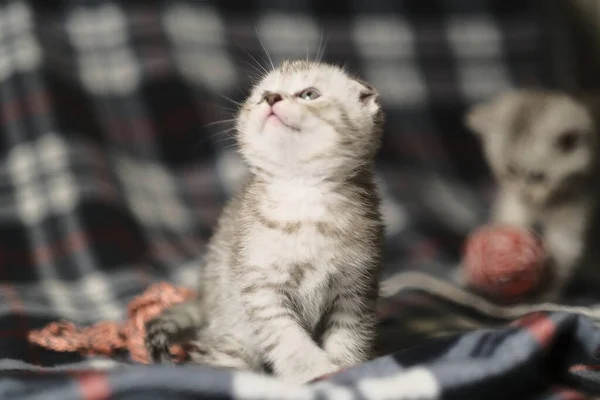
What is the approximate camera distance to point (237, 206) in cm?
110

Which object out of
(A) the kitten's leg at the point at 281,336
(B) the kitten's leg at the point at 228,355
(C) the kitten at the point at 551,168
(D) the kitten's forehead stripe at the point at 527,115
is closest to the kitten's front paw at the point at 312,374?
(A) the kitten's leg at the point at 281,336

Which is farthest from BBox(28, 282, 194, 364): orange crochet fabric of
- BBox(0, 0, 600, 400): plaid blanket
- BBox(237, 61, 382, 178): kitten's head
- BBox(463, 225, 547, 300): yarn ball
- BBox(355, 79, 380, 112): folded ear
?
BBox(463, 225, 547, 300): yarn ball

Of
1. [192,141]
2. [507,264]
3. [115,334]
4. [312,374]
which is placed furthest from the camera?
[192,141]

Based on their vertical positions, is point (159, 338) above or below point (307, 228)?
below

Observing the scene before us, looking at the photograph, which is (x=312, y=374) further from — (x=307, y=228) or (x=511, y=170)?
(x=511, y=170)

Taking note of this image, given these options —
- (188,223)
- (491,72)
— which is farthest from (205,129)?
(491,72)

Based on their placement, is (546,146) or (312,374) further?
(546,146)

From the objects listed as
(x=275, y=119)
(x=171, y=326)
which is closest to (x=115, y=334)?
(x=171, y=326)

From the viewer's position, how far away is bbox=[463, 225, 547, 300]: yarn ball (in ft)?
4.48

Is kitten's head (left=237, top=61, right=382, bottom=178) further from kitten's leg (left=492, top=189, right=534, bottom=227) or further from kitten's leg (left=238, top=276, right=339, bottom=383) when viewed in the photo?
kitten's leg (left=492, top=189, right=534, bottom=227)

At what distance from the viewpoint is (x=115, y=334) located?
1158mm

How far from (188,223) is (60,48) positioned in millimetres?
577

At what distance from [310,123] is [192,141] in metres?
0.97

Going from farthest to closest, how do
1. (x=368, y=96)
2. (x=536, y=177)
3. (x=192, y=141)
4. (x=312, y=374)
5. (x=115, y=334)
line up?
(x=192, y=141), (x=536, y=177), (x=115, y=334), (x=368, y=96), (x=312, y=374)
